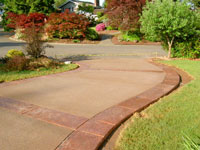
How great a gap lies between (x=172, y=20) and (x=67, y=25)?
46.6ft

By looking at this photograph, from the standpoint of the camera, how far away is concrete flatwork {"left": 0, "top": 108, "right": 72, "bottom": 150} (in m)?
2.61

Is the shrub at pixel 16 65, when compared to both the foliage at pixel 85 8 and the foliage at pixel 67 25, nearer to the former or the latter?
the foliage at pixel 67 25

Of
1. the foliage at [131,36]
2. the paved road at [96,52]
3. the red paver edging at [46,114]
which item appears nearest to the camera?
the red paver edging at [46,114]

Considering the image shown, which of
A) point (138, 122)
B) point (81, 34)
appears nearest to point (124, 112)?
point (138, 122)

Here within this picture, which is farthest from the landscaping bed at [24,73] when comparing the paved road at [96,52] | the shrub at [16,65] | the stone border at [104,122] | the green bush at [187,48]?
the green bush at [187,48]

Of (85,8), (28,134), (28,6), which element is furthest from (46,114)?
(85,8)

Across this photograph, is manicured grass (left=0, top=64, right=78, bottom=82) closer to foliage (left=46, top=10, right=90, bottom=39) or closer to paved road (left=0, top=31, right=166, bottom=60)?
paved road (left=0, top=31, right=166, bottom=60)

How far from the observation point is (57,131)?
2965 mm

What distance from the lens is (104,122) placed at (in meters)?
3.21

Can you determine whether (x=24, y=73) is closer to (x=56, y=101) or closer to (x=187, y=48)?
(x=56, y=101)

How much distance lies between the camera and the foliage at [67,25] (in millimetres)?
21766

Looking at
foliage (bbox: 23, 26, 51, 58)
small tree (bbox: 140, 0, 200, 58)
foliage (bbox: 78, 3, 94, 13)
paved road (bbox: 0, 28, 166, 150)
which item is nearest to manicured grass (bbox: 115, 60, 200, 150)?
paved road (bbox: 0, 28, 166, 150)

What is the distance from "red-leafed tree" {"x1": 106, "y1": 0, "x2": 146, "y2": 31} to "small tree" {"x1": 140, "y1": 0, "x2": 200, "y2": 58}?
11.1m

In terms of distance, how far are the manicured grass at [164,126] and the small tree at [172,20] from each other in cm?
658
